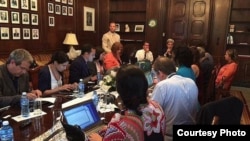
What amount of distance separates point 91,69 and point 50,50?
2.33 meters

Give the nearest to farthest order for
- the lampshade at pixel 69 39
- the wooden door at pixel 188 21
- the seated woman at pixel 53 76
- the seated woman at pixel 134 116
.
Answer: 1. the seated woman at pixel 134 116
2. the seated woman at pixel 53 76
3. the lampshade at pixel 69 39
4. the wooden door at pixel 188 21

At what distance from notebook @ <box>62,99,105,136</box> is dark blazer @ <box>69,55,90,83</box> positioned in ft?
5.63

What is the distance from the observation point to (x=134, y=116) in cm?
118

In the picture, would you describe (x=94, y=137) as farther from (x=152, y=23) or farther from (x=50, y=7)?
(x=152, y=23)

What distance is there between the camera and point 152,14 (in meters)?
6.64

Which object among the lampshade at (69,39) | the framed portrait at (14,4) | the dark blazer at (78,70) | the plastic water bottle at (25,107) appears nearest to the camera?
the plastic water bottle at (25,107)

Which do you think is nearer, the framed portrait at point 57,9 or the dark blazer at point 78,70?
the dark blazer at point 78,70

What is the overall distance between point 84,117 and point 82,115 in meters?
0.02

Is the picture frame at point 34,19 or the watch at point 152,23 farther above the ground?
the watch at point 152,23

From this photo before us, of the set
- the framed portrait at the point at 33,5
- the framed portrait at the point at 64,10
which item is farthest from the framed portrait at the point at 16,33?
the framed portrait at the point at 64,10

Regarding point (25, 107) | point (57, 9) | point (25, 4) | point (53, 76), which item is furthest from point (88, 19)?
point (25, 107)

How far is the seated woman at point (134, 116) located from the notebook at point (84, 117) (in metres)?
0.15

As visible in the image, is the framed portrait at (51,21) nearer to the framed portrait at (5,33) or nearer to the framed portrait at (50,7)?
the framed portrait at (50,7)

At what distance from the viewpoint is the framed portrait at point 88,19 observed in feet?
21.8
